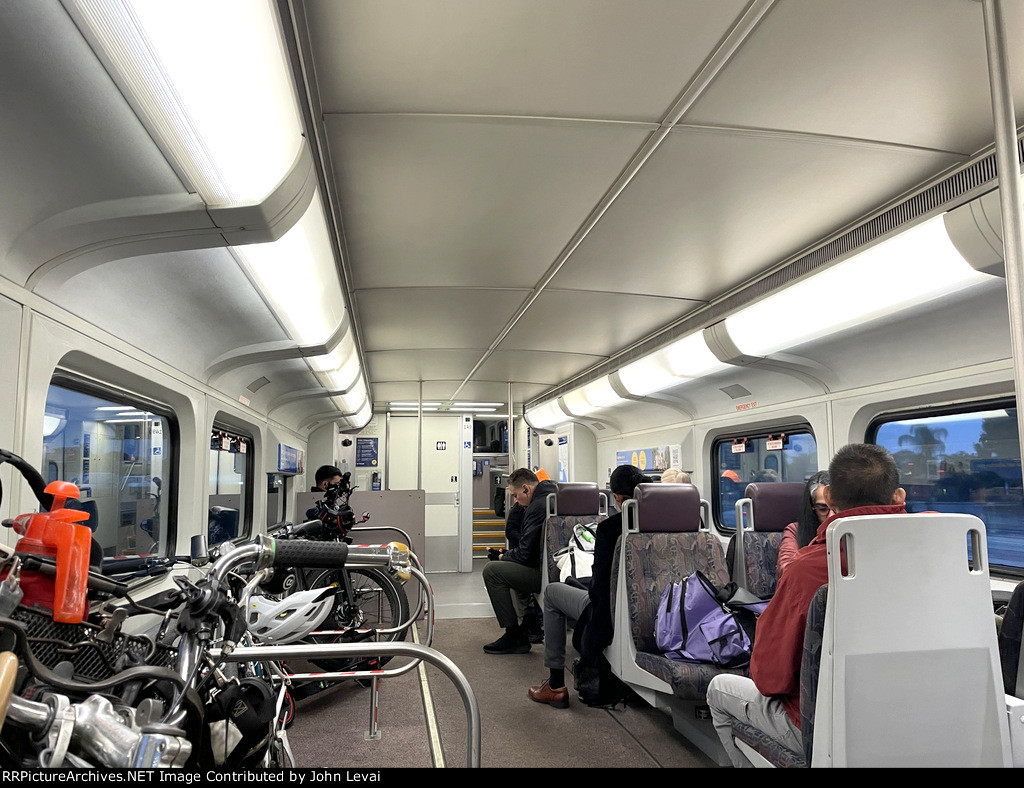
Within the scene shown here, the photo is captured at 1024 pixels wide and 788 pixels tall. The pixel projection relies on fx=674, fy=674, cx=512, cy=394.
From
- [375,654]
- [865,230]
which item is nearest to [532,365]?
[865,230]

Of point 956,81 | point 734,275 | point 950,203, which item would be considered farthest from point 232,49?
point 734,275

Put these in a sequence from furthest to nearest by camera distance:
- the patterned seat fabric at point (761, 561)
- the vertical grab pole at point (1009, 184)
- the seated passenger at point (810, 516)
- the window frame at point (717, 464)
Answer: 1. the window frame at point (717, 464)
2. the patterned seat fabric at point (761, 561)
3. the seated passenger at point (810, 516)
4. the vertical grab pole at point (1009, 184)

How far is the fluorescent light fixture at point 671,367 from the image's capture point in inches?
215

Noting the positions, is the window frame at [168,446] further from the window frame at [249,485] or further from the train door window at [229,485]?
the window frame at [249,485]

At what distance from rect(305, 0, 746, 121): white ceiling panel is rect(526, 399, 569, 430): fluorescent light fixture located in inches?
314

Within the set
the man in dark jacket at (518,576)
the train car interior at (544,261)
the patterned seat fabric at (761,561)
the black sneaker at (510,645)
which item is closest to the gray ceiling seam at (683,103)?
the train car interior at (544,261)

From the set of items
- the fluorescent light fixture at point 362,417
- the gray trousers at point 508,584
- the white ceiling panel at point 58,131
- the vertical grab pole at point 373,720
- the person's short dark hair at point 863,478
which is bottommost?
the vertical grab pole at point 373,720

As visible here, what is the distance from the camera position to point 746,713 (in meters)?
2.61

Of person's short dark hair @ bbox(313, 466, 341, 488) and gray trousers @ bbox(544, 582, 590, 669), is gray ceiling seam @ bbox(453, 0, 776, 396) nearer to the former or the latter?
gray trousers @ bbox(544, 582, 590, 669)

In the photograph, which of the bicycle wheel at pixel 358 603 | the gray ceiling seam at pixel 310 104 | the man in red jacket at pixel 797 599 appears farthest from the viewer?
the bicycle wheel at pixel 358 603

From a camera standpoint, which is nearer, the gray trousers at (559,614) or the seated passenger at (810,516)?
the seated passenger at (810,516)

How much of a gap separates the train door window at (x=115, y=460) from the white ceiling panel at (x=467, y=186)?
149 centimetres

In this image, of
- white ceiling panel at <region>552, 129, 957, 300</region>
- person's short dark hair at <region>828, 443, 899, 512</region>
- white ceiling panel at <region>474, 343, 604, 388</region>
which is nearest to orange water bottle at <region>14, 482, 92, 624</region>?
person's short dark hair at <region>828, 443, 899, 512</region>

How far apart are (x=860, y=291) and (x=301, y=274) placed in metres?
2.92
